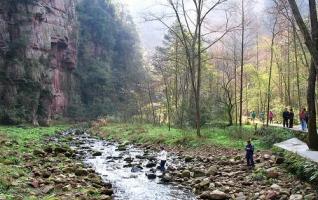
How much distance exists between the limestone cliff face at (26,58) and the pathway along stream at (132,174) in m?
24.2

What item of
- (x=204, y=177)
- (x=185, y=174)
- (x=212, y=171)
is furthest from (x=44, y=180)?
(x=212, y=171)

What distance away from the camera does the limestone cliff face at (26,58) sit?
4838cm

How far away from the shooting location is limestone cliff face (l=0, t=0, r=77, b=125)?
159ft

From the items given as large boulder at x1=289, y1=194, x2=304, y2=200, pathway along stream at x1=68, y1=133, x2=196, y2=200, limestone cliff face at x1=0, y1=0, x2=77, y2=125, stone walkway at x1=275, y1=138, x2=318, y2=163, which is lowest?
pathway along stream at x1=68, y1=133, x2=196, y2=200

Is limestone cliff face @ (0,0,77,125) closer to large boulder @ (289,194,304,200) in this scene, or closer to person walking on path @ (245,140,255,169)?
person walking on path @ (245,140,255,169)

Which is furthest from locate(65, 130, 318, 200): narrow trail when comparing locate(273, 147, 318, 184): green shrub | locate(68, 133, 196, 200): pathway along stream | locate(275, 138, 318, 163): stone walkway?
locate(275, 138, 318, 163): stone walkway

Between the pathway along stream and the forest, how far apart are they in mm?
75

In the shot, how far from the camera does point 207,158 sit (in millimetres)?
20844

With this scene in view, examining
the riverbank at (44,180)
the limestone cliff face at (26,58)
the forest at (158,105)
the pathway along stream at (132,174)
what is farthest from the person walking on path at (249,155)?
the limestone cliff face at (26,58)

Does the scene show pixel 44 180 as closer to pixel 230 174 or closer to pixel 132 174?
pixel 132 174

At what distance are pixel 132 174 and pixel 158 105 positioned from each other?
4040 cm

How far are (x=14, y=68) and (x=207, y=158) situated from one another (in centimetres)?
3558

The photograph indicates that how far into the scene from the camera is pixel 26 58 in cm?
5091

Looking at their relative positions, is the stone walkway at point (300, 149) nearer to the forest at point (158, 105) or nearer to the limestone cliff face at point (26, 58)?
the forest at point (158, 105)
